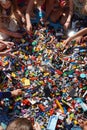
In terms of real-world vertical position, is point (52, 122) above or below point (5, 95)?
below

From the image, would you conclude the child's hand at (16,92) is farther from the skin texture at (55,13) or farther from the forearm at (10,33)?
the skin texture at (55,13)

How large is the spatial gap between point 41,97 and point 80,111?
67 cm

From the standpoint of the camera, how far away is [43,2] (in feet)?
23.5

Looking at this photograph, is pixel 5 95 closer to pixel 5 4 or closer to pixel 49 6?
pixel 5 4

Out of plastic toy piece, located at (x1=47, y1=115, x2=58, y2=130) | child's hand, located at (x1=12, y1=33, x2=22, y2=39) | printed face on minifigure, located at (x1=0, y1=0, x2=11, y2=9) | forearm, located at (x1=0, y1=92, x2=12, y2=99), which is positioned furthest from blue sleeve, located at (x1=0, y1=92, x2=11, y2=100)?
printed face on minifigure, located at (x1=0, y1=0, x2=11, y2=9)

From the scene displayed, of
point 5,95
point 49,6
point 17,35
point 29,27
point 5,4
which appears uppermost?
point 5,4

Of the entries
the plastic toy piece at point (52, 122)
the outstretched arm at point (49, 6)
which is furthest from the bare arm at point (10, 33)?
the plastic toy piece at point (52, 122)

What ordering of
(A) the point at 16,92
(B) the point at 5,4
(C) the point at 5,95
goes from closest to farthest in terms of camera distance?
(C) the point at 5,95
(A) the point at 16,92
(B) the point at 5,4

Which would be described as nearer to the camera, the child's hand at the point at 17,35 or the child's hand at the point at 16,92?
the child's hand at the point at 16,92

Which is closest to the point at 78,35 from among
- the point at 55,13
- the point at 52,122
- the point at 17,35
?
the point at 55,13

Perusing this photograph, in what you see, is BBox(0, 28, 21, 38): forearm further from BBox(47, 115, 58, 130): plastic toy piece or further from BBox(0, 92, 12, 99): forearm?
BBox(47, 115, 58, 130): plastic toy piece

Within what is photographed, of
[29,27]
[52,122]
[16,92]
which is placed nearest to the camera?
[52,122]

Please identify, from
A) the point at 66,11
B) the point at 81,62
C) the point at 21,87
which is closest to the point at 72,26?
the point at 66,11

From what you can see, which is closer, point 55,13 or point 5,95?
point 5,95
